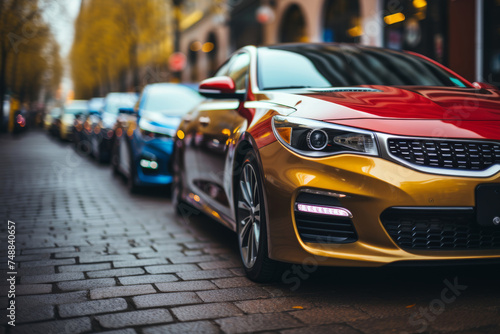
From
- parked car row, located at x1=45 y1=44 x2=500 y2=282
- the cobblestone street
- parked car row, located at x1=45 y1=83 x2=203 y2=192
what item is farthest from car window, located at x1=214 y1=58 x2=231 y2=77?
parked car row, located at x1=45 y1=83 x2=203 y2=192

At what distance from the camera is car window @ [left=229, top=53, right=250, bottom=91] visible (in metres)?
4.87

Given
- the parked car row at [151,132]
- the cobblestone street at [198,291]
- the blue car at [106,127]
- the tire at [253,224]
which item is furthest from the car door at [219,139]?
the blue car at [106,127]

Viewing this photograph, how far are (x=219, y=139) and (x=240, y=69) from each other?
71cm

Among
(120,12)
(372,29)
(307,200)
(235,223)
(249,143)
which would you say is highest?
(120,12)

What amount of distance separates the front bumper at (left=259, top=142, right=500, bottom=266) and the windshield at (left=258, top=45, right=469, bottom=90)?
4.06ft

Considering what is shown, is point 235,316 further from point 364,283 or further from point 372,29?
point 372,29

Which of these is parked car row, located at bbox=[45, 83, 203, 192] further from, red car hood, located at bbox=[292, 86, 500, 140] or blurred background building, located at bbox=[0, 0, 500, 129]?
blurred background building, located at bbox=[0, 0, 500, 129]

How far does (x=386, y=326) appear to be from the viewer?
9.99 ft

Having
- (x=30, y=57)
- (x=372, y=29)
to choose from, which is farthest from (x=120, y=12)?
(x=372, y=29)

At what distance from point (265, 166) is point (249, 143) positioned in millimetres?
427

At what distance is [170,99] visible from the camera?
9047mm

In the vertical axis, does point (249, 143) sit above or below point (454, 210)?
above

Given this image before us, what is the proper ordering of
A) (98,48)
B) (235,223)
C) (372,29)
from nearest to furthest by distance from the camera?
(235,223) < (372,29) < (98,48)

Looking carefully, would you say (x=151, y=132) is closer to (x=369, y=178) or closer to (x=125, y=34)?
(x=369, y=178)
